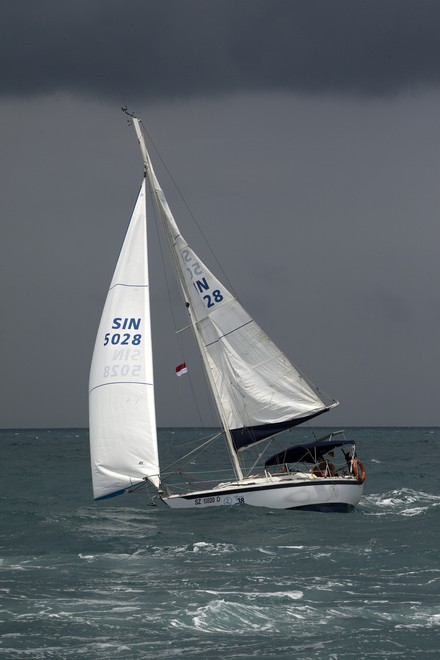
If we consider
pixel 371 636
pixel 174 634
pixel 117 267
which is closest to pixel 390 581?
pixel 371 636

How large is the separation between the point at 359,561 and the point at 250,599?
5.33m

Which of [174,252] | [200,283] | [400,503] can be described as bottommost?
[400,503]

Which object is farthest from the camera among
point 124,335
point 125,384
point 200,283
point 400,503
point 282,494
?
point 400,503

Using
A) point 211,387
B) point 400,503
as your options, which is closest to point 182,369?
point 211,387

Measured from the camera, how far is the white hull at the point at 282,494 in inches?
1304

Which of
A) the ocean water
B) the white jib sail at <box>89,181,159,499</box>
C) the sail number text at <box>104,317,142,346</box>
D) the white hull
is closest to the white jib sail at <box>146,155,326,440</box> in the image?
the white jib sail at <box>89,181,159,499</box>

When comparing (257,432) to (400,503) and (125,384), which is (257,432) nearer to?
(125,384)

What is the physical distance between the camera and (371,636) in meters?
18.7

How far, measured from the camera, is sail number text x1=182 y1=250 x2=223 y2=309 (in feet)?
118

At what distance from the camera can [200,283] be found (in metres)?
36.2

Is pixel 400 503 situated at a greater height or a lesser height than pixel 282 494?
lesser

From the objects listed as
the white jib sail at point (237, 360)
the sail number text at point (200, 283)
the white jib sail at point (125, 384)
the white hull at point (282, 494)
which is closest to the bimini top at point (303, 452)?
the white jib sail at point (237, 360)

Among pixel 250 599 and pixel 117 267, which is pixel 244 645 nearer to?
pixel 250 599

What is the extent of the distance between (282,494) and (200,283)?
25.3 feet
